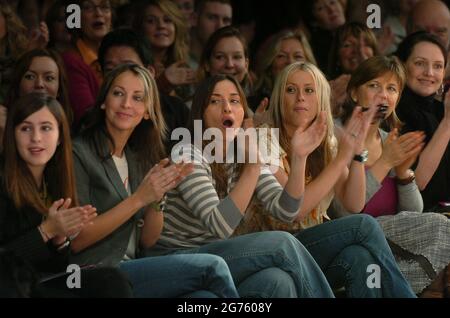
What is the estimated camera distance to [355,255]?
4.25 metres

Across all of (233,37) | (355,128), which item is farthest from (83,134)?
(233,37)

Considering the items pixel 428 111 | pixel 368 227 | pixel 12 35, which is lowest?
pixel 368 227

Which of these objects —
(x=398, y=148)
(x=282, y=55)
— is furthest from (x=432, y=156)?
(x=282, y=55)

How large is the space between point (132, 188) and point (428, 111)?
1625 mm

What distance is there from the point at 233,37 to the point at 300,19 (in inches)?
38.0

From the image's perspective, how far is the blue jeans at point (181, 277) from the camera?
12.7 feet

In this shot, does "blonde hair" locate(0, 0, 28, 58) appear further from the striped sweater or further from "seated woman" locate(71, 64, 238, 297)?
the striped sweater

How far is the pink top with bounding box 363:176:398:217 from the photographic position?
4.81m

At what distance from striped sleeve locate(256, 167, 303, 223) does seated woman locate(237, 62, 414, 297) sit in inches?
3.1

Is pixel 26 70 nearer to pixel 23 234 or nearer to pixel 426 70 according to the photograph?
pixel 23 234

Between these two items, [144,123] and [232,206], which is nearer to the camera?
[232,206]

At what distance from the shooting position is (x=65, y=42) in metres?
5.50
